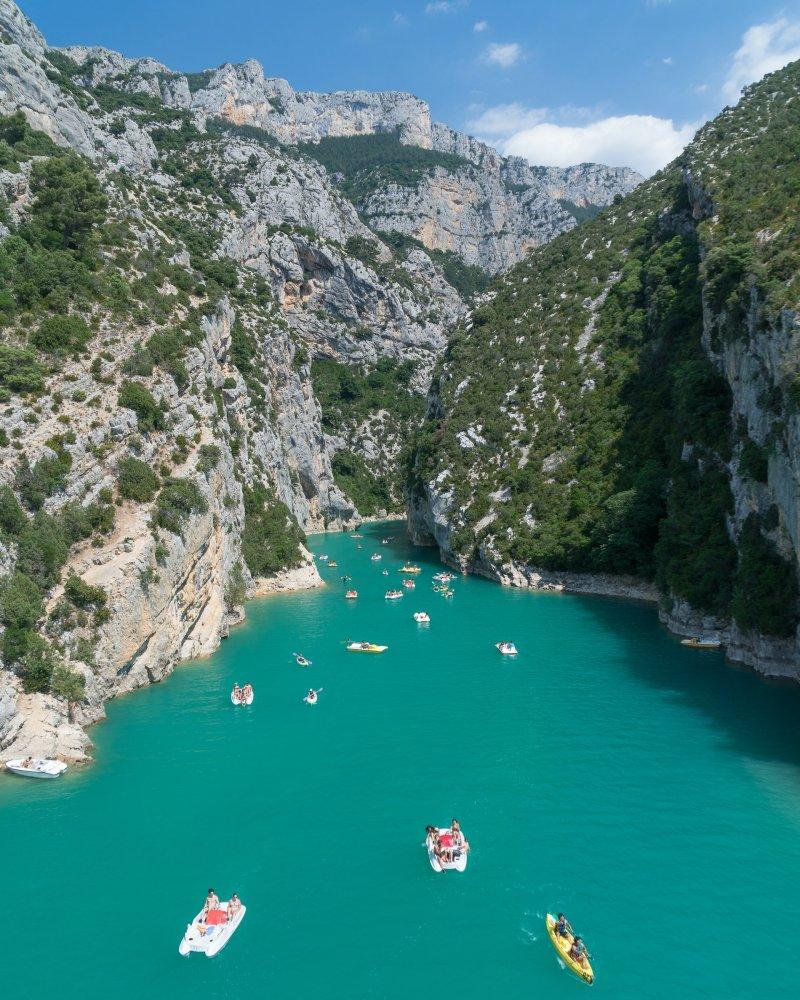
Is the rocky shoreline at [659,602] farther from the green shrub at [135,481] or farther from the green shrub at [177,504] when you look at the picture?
the green shrub at [135,481]

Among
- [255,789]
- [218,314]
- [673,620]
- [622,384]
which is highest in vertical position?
[218,314]

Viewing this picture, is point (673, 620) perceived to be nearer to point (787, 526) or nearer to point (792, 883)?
point (787, 526)

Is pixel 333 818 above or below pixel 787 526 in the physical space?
below


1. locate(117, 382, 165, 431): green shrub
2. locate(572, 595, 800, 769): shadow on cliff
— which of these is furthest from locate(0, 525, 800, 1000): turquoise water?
locate(117, 382, 165, 431): green shrub

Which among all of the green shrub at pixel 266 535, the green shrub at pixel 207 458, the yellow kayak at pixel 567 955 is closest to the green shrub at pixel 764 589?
the yellow kayak at pixel 567 955

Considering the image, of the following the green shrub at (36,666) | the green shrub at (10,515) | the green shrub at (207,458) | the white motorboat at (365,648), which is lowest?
the white motorboat at (365,648)

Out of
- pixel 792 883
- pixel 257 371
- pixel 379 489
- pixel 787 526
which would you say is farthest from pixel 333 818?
pixel 379 489

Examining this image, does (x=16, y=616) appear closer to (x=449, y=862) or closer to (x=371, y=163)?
(x=449, y=862)
